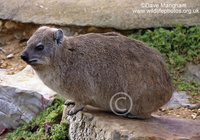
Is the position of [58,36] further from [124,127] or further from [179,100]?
[179,100]

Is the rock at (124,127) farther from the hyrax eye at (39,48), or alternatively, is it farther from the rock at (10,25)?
the rock at (10,25)

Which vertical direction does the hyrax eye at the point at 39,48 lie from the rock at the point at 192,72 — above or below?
above

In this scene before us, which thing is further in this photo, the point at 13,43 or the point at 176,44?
the point at 13,43

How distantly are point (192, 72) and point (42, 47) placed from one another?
Answer: 4484 millimetres

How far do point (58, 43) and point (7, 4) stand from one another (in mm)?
5077

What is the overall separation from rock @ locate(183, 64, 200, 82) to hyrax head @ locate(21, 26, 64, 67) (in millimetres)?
4069

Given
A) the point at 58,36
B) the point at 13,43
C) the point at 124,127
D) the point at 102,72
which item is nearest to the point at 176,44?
the point at 102,72

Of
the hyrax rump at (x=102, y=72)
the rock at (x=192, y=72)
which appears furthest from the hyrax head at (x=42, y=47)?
the rock at (x=192, y=72)

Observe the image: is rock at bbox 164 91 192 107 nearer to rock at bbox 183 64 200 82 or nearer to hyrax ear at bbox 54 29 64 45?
rock at bbox 183 64 200 82

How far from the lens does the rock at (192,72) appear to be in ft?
25.0

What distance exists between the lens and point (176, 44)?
811 centimetres

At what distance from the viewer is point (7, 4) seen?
9219mm

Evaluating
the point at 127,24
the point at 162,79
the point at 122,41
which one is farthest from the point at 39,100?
the point at 127,24

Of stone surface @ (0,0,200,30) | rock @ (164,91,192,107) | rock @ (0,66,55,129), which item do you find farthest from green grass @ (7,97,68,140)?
stone surface @ (0,0,200,30)
